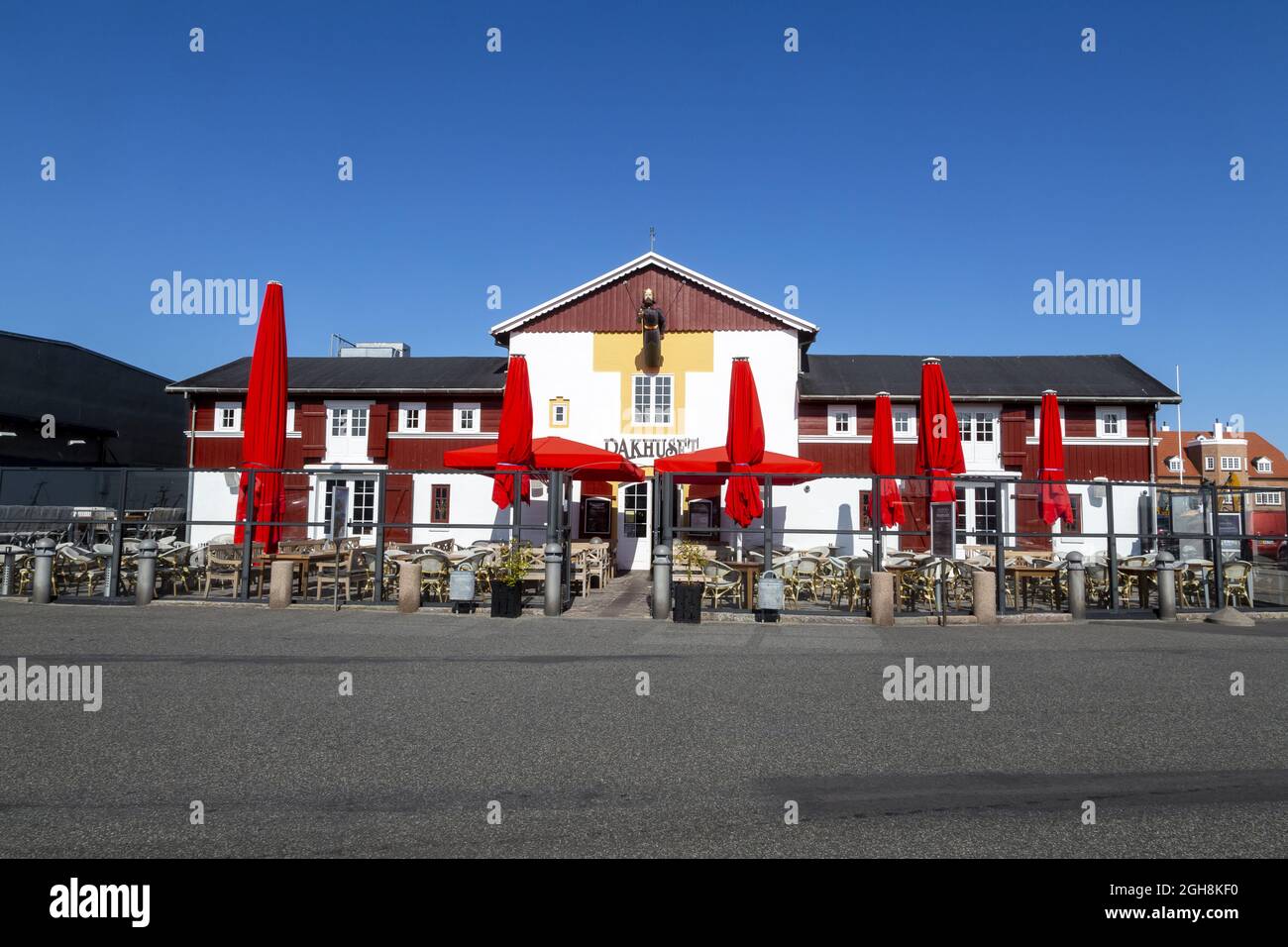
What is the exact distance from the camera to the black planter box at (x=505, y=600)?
12406 mm

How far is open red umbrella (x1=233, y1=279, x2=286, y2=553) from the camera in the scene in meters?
13.3

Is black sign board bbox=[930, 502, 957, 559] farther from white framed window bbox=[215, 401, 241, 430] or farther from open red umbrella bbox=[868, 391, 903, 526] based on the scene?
white framed window bbox=[215, 401, 241, 430]

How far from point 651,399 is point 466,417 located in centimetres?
759

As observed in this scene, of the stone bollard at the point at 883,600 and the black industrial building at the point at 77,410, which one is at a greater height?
the black industrial building at the point at 77,410

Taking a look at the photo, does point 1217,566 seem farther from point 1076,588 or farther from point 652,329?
point 652,329

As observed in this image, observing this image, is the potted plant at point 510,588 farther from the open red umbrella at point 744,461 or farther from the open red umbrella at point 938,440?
the open red umbrella at point 938,440

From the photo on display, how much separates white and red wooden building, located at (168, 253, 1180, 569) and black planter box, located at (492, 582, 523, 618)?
10.1 m

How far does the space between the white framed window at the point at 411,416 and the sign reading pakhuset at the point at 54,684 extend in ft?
69.0

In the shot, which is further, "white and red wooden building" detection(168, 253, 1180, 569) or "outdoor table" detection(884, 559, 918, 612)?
"white and red wooden building" detection(168, 253, 1180, 569)

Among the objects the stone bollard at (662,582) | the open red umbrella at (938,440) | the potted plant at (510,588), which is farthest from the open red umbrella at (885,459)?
the potted plant at (510,588)

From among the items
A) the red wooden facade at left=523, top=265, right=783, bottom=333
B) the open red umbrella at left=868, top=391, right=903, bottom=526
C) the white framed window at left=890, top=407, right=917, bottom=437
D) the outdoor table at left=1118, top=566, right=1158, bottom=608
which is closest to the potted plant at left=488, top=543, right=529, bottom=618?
the open red umbrella at left=868, top=391, right=903, bottom=526

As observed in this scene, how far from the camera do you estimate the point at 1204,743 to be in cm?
578
